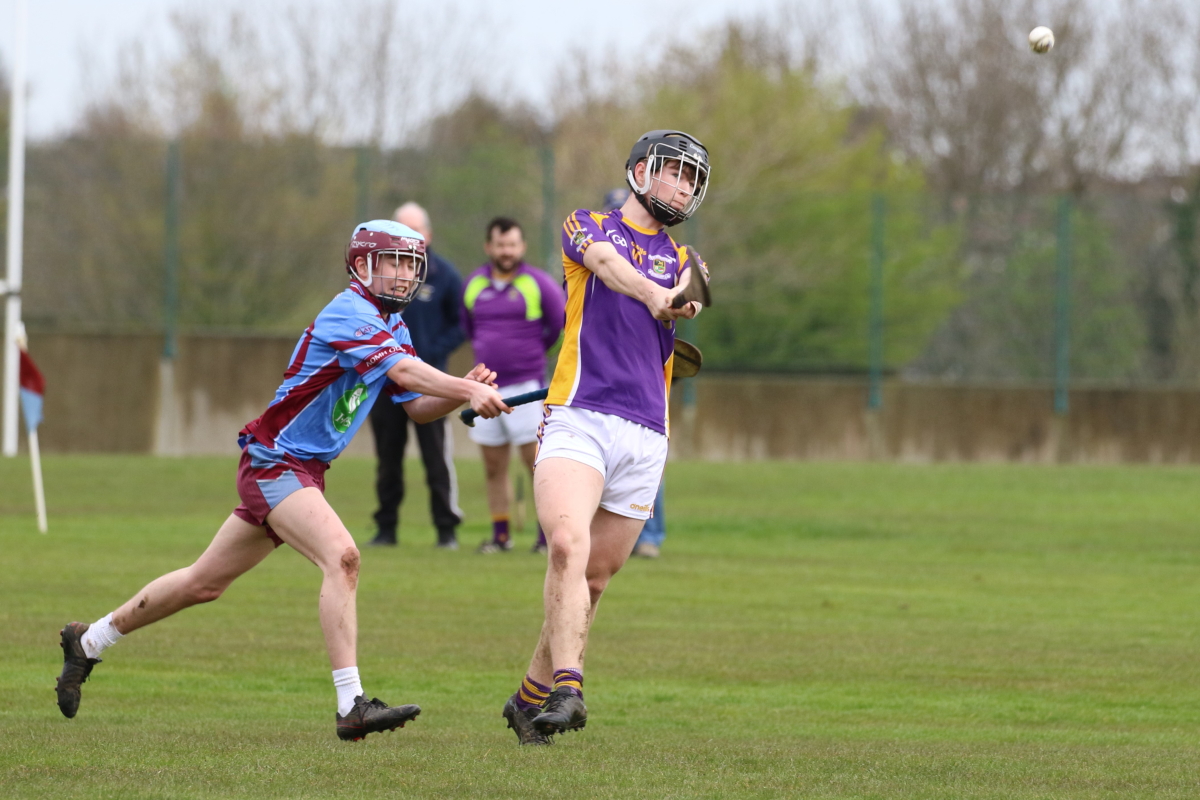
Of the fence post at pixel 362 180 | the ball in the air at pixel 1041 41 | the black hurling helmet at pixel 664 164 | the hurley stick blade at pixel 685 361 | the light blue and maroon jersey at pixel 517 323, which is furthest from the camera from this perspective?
the fence post at pixel 362 180

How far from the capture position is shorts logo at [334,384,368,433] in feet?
22.0

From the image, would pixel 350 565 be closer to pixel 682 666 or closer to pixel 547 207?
pixel 682 666

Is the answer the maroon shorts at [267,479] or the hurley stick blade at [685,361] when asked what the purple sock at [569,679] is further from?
the hurley stick blade at [685,361]

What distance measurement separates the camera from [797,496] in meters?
19.5

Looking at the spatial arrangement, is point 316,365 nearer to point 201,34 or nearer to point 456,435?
point 456,435

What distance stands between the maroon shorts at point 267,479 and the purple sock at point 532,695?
104 cm

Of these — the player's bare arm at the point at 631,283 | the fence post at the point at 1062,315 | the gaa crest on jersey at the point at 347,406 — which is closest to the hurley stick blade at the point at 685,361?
the player's bare arm at the point at 631,283

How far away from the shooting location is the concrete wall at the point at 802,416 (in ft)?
81.9

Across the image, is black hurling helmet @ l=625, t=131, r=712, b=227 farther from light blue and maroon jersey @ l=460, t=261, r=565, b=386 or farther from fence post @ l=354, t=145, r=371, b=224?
fence post @ l=354, t=145, r=371, b=224

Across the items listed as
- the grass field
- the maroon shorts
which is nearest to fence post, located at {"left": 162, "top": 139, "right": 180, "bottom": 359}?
the grass field

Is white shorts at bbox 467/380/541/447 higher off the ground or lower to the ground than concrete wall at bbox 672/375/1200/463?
higher

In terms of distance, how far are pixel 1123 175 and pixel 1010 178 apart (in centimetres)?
332

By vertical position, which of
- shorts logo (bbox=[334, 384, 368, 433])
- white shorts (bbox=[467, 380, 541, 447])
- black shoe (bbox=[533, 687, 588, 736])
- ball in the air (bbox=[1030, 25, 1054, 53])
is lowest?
black shoe (bbox=[533, 687, 588, 736])

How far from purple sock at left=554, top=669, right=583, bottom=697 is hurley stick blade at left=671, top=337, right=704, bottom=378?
141 cm
